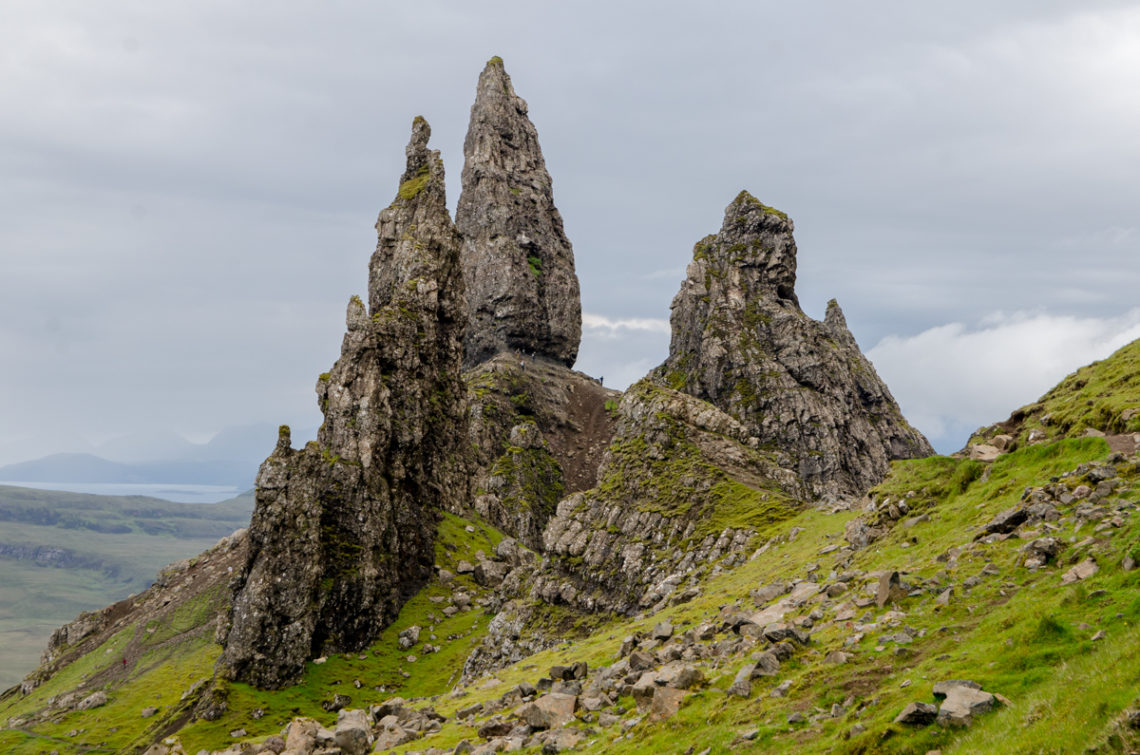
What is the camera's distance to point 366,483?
471ft

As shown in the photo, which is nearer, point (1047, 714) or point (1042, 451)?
point (1047, 714)

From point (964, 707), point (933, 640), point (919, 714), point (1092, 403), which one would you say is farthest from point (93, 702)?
point (1092, 403)

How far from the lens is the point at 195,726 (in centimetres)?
10394

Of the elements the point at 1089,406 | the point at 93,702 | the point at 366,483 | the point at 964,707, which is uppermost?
the point at 1089,406

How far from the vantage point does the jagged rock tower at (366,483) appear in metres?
122

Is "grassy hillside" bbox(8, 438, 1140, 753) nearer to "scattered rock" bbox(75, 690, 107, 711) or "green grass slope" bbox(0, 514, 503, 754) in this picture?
"green grass slope" bbox(0, 514, 503, 754)

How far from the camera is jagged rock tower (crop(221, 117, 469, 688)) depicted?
122m

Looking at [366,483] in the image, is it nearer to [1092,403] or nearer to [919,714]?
[1092,403]

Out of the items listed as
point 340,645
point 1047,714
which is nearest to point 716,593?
point 1047,714

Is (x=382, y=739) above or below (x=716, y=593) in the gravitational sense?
below

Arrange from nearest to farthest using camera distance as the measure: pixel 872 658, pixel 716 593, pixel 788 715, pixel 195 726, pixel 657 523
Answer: pixel 788 715, pixel 872 658, pixel 716 593, pixel 657 523, pixel 195 726

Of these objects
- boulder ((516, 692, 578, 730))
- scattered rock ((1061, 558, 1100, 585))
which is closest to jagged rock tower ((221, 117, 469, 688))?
boulder ((516, 692, 578, 730))

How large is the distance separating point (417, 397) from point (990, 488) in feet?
458

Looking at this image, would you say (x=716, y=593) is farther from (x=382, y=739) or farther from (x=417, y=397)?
(x=417, y=397)
